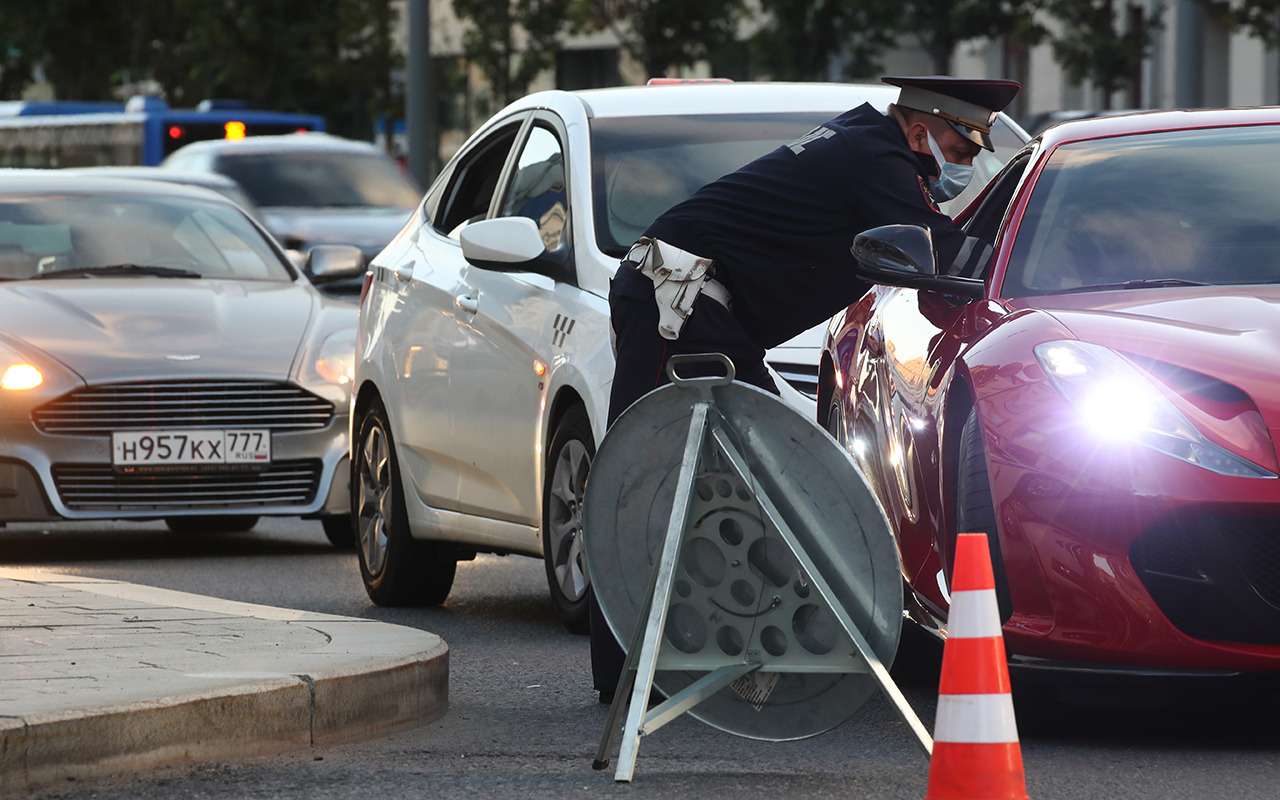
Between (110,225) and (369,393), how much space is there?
276 cm

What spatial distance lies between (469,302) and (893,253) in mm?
2976

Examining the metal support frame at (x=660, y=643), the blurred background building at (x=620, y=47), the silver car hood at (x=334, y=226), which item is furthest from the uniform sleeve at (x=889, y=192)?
the silver car hood at (x=334, y=226)

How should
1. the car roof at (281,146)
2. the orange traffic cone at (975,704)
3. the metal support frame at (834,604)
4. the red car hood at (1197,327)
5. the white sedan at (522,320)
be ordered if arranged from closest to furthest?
1. the orange traffic cone at (975,704)
2. the metal support frame at (834,604)
3. the red car hood at (1197,327)
4. the white sedan at (522,320)
5. the car roof at (281,146)

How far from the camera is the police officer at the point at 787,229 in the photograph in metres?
6.12

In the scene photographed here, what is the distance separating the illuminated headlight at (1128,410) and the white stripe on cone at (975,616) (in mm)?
722

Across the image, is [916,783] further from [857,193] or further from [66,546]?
[66,546]

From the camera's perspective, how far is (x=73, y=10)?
185 ft

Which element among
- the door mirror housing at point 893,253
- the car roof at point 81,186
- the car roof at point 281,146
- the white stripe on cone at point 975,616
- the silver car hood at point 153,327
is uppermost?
the door mirror housing at point 893,253

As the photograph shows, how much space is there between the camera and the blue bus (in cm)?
3538

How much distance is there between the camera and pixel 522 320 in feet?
27.6

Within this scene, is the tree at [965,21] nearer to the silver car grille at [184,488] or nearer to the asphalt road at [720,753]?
the silver car grille at [184,488]

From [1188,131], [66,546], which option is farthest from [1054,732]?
[66,546]

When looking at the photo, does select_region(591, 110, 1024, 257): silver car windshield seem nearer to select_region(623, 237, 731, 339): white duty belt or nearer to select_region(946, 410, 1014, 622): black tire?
select_region(623, 237, 731, 339): white duty belt

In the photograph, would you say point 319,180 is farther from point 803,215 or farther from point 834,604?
point 834,604
